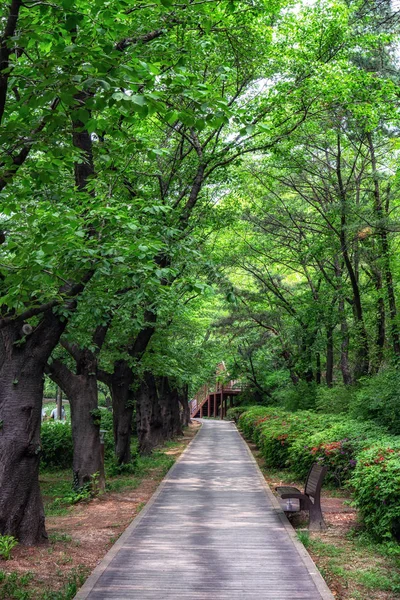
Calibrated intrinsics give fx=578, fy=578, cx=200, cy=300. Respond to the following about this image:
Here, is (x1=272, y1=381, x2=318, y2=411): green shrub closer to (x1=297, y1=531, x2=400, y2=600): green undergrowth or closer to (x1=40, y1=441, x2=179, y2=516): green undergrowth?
(x1=40, y1=441, x2=179, y2=516): green undergrowth

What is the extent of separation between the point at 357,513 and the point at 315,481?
81 centimetres

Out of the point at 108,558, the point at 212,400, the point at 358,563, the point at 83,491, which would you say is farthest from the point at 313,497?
the point at 212,400

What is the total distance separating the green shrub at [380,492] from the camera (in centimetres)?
769

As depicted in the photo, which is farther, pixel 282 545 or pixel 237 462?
pixel 237 462

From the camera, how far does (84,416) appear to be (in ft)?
44.1

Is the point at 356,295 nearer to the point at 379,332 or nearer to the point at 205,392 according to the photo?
the point at 379,332

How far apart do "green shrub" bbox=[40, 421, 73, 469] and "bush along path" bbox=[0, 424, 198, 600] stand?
5080mm

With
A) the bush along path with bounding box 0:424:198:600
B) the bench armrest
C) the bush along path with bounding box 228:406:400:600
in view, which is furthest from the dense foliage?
the bench armrest

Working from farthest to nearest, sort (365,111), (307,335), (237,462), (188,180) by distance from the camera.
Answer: (307,335)
(237,462)
(188,180)
(365,111)

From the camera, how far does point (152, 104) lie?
4.18m

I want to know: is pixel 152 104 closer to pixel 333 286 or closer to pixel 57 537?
pixel 57 537

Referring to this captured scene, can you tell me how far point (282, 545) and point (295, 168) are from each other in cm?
1461

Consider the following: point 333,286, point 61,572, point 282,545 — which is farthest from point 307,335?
point 61,572

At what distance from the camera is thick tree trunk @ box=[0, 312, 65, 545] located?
27.3 ft
